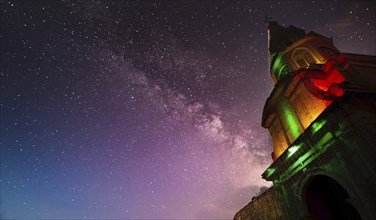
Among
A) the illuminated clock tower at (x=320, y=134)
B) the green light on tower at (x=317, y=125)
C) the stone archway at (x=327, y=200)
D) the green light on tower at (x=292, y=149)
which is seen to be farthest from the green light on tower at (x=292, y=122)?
the green light on tower at (x=317, y=125)

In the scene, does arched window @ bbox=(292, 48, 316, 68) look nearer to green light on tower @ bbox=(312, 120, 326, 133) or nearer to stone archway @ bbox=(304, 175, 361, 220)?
green light on tower @ bbox=(312, 120, 326, 133)

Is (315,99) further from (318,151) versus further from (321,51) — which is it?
(321,51)

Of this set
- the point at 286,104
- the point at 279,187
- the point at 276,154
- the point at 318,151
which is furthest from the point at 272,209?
the point at 286,104

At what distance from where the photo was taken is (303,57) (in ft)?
64.3

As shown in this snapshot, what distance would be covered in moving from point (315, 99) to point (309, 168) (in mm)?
4544

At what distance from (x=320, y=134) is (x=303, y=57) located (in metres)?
9.06

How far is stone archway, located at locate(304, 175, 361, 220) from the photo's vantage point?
13962 millimetres

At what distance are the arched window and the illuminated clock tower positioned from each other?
0.08 metres

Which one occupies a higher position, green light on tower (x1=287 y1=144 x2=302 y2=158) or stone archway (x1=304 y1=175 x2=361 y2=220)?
green light on tower (x1=287 y1=144 x2=302 y2=158)

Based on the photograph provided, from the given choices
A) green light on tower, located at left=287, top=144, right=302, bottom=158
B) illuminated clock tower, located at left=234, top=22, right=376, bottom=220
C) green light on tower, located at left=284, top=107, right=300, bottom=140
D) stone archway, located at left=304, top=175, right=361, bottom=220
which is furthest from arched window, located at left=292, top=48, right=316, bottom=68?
stone archway, located at left=304, top=175, right=361, bottom=220

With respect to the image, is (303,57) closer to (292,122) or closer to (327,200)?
(292,122)

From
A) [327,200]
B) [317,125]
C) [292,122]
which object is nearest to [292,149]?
[317,125]

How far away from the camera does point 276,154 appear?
19406 mm

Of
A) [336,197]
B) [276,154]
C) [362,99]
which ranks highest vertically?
[276,154]
